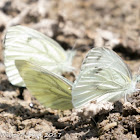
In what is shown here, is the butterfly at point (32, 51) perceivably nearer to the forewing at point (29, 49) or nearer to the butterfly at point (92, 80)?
the forewing at point (29, 49)

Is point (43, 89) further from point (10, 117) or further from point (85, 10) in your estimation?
point (85, 10)

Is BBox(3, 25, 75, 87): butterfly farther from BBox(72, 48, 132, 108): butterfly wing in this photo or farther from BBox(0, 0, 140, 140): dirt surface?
BBox(72, 48, 132, 108): butterfly wing

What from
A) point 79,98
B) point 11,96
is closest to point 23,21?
point 11,96

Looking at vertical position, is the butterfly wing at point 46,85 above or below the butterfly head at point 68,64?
below

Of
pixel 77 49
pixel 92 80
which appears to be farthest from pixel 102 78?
pixel 77 49

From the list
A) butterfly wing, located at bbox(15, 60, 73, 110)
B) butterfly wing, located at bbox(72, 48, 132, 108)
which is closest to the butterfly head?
butterfly wing, located at bbox(15, 60, 73, 110)

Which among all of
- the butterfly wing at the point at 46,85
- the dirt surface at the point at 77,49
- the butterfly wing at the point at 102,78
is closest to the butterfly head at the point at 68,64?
the dirt surface at the point at 77,49

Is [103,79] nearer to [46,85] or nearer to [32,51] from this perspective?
[46,85]
